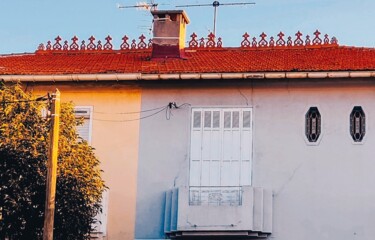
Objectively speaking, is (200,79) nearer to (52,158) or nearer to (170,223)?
(170,223)

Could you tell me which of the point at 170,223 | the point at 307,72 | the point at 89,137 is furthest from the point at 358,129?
the point at 89,137

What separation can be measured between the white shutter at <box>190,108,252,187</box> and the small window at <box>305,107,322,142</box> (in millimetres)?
1457

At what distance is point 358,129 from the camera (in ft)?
84.2

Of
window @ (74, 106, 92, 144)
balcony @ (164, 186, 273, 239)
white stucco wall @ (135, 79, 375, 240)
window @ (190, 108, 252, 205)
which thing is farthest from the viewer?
window @ (74, 106, 92, 144)

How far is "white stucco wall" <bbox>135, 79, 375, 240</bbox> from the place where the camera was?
25.2 metres

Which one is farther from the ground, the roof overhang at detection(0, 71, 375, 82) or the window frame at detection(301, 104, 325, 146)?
the roof overhang at detection(0, 71, 375, 82)

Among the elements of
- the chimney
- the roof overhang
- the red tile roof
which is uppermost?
the chimney

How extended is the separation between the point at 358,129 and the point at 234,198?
11.6 ft

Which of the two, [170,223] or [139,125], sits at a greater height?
[139,125]

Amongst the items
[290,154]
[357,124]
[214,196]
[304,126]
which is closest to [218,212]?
[214,196]

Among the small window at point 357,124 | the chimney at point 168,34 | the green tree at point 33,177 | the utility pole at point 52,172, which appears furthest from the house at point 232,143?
the utility pole at point 52,172

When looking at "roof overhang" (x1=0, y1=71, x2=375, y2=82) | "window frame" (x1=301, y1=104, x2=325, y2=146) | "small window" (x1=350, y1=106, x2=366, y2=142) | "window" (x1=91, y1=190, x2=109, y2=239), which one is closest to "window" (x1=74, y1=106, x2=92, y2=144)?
"roof overhang" (x1=0, y1=71, x2=375, y2=82)

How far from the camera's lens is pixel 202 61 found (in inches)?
1084

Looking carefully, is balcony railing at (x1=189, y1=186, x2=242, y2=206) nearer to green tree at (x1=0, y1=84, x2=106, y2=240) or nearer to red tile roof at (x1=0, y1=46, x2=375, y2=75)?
red tile roof at (x1=0, y1=46, x2=375, y2=75)
